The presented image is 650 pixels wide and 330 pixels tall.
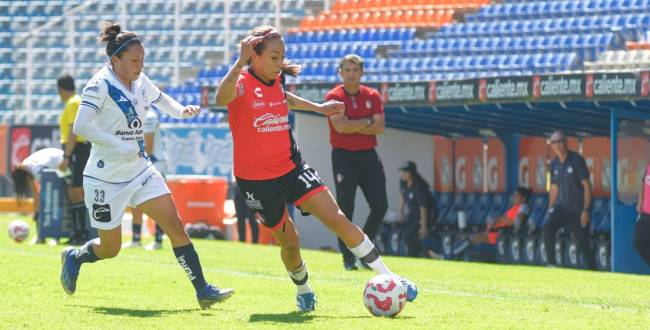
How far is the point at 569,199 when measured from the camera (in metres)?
16.6

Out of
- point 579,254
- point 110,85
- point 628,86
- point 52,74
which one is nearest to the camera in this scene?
point 110,85

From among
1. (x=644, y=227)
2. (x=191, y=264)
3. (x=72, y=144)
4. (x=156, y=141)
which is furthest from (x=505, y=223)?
(x=191, y=264)

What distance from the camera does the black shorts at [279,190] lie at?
857 cm

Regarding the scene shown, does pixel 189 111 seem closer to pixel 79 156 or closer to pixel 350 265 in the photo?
pixel 350 265

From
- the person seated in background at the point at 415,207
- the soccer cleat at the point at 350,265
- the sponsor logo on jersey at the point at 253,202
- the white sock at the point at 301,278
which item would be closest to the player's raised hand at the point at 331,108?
the sponsor logo on jersey at the point at 253,202

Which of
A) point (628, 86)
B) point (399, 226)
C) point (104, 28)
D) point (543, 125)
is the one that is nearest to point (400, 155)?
point (399, 226)

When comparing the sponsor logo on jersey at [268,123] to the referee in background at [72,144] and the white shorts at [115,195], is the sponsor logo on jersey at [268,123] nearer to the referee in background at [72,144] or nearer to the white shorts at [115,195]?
the white shorts at [115,195]

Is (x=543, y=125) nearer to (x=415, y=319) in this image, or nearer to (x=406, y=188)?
(x=406, y=188)

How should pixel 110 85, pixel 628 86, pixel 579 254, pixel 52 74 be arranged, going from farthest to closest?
1. pixel 52 74
2. pixel 579 254
3. pixel 628 86
4. pixel 110 85

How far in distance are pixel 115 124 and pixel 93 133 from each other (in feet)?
0.80

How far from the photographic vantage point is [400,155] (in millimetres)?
21172

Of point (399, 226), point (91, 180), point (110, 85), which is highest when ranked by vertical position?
point (110, 85)

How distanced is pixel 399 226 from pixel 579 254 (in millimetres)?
3874

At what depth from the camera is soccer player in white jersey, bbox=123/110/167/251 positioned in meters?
16.2
